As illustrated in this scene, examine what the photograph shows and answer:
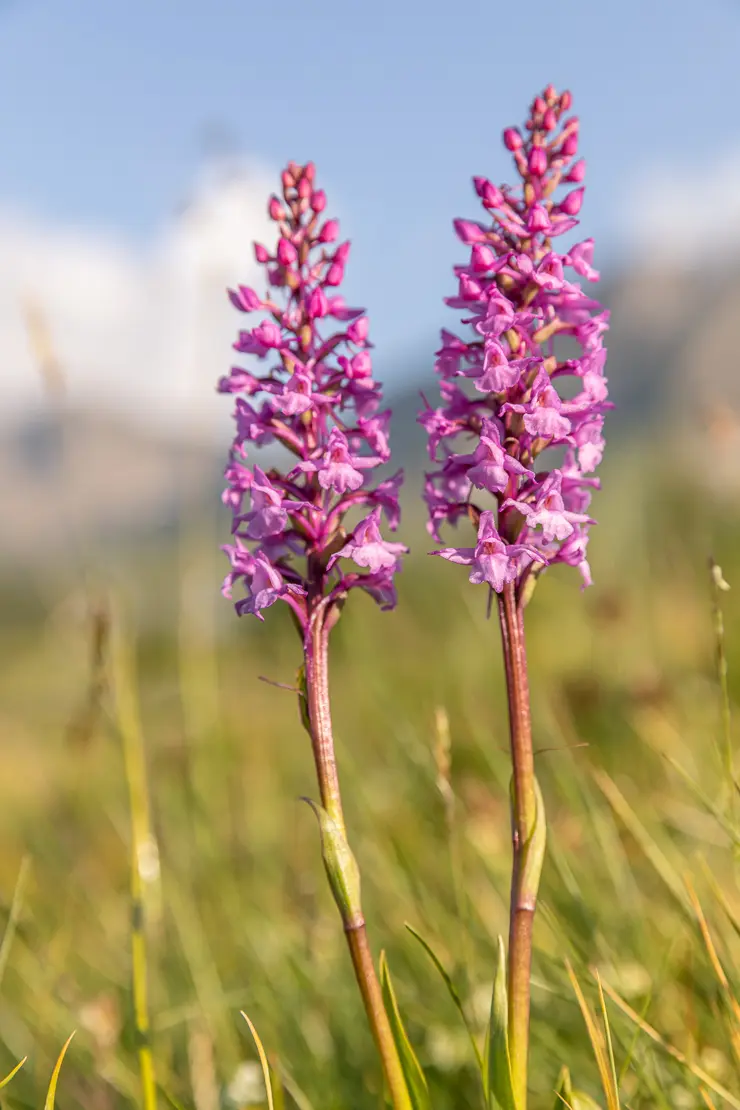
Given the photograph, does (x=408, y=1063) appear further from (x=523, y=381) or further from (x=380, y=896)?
(x=380, y=896)

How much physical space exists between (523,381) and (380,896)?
3.94m

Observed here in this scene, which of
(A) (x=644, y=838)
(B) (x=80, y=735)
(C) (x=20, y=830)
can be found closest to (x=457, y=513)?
(A) (x=644, y=838)

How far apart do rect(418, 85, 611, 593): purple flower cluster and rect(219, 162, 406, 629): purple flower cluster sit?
189 mm

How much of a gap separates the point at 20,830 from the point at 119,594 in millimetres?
7445

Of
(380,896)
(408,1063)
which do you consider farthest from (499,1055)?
(380,896)

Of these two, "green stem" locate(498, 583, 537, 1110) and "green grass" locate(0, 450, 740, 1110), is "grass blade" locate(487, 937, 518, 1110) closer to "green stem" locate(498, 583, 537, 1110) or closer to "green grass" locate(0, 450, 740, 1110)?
"green stem" locate(498, 583, 537, 1110)

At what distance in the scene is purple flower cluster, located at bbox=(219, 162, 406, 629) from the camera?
2410 millimetres

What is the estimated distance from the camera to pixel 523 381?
7.95ft

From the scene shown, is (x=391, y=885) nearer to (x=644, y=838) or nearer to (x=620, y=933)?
(x=620, y=933)

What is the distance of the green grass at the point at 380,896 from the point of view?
3.22 meters

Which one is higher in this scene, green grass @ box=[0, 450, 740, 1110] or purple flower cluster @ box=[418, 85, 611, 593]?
purple flower cluster @ box=[418, 85, 611, 593]

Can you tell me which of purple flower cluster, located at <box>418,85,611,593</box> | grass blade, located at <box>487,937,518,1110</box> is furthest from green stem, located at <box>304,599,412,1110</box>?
purple flower cluster, located at <box>418,85,611,593</box>

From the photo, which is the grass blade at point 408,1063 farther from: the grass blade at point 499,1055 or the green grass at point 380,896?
the green grass at point 380,896

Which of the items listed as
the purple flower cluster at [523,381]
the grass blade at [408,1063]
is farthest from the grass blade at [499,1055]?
the purple flower cluster at [523,381]
